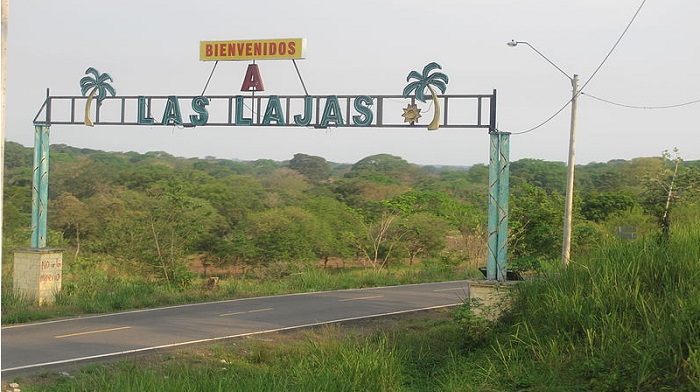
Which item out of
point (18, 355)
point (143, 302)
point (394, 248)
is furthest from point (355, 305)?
point (394, 248)

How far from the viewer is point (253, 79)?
18.8m

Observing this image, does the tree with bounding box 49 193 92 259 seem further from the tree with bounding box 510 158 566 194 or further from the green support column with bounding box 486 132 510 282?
the tree with bounding box 510 158 566 194

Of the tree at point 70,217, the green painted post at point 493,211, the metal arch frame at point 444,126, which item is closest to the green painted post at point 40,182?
the metal arch frame at point 444,126

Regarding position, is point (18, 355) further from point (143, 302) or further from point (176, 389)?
point (143, 302)

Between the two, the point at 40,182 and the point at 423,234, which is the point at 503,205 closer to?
the point at 40,182

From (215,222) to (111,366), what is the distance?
118 ft

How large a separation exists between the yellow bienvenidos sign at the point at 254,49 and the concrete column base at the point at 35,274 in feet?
20.8

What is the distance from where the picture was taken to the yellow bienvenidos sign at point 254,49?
18.4 metres

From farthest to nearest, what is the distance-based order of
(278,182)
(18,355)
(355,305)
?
(278,182)
(355,305)
(18,355)

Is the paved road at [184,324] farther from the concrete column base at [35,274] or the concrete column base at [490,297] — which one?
the concrete column base at [490,297]

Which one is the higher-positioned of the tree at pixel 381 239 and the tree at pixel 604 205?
the tree at pixel 604 205

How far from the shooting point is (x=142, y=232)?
31.5 meters

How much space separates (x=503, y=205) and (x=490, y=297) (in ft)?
7.06

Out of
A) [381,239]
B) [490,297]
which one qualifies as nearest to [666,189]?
[490,297]
